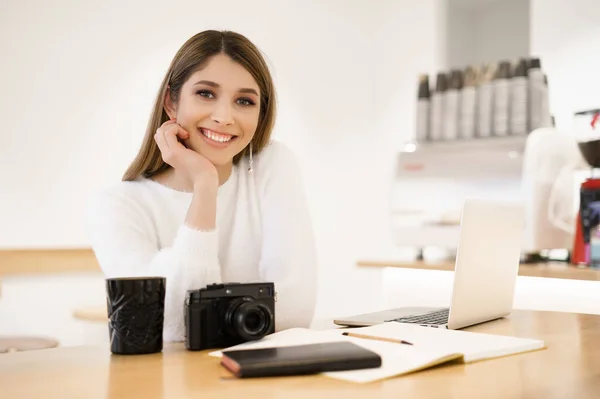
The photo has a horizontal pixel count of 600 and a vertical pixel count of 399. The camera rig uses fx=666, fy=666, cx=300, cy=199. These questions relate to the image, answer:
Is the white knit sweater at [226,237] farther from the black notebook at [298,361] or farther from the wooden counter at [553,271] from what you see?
the wooden counter at [553,271]

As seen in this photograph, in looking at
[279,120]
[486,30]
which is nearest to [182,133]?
[279,120]

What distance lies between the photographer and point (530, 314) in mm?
1560

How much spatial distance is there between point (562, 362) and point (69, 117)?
2859 millimetres

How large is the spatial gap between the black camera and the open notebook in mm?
28

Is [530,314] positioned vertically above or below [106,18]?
below

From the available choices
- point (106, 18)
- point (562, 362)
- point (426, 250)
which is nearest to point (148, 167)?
point (562, 362)

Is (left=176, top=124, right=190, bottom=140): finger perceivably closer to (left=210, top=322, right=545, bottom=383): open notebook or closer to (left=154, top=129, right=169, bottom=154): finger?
(left=154, top=129, right=169, bottom=154): finger

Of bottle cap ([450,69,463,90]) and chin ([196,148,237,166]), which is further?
bottle cap ([450,69,463,90])

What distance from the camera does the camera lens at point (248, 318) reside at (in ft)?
3.40

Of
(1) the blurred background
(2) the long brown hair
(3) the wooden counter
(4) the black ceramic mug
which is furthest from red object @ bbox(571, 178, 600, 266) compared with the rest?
(4) the black ceramic mug

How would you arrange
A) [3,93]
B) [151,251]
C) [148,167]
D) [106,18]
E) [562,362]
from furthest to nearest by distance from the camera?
1. [106,18]
2. [3,93]
3. [148,167]
4. [151,251]
5. [562,362]

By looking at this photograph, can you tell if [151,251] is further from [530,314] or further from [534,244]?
[534,244]

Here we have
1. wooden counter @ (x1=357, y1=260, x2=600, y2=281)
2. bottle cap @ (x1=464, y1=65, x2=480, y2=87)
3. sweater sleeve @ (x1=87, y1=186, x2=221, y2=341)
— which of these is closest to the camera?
sweater sleeve @ (x1=87, y1=186, x2=221, y2=341)

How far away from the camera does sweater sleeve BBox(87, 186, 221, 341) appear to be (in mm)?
1323
